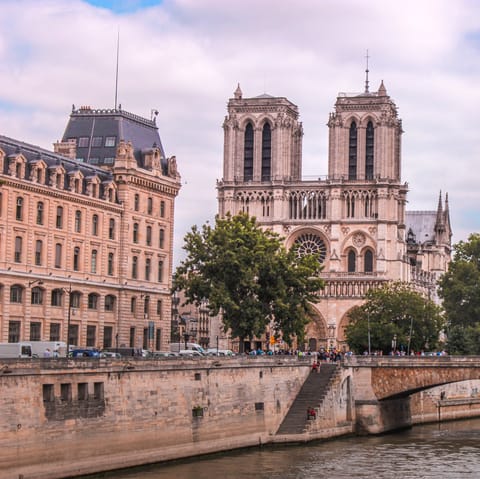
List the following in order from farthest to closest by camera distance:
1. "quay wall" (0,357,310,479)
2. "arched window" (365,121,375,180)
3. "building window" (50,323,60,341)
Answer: "arched window" (365,121,375,180)
"building window" (50,323,60,341)
"quay wall" (0,357,310,479)

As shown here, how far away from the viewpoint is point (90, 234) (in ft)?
321

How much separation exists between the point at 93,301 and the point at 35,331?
293 inches

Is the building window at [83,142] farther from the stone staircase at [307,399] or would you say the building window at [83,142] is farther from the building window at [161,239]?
the stone staircase at [307,399]

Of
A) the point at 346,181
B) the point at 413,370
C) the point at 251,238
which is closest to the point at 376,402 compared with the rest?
the point at 413,370

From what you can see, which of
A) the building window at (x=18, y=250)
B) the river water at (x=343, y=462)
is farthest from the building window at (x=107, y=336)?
the river water at (x=343, y=462)

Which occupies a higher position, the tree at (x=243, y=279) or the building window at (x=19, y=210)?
the building window at (x=19, y=210)

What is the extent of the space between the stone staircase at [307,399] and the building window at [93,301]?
19.5 meters

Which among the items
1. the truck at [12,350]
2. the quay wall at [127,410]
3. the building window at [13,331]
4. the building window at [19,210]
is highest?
the building window at [19,210]

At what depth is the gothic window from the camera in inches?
6920

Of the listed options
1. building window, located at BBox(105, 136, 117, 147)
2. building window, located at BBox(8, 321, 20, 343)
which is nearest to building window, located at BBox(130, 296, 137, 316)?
building window, located at BBox(105, 136, 117, 147)

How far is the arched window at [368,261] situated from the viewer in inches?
6841

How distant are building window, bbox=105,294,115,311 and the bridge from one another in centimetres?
2071

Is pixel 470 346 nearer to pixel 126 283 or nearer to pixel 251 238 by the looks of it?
pixel 251 238

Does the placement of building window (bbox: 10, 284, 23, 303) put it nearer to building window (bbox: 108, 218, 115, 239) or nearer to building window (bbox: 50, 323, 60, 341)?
building window (bbox: 50, 323, 60, 341)
